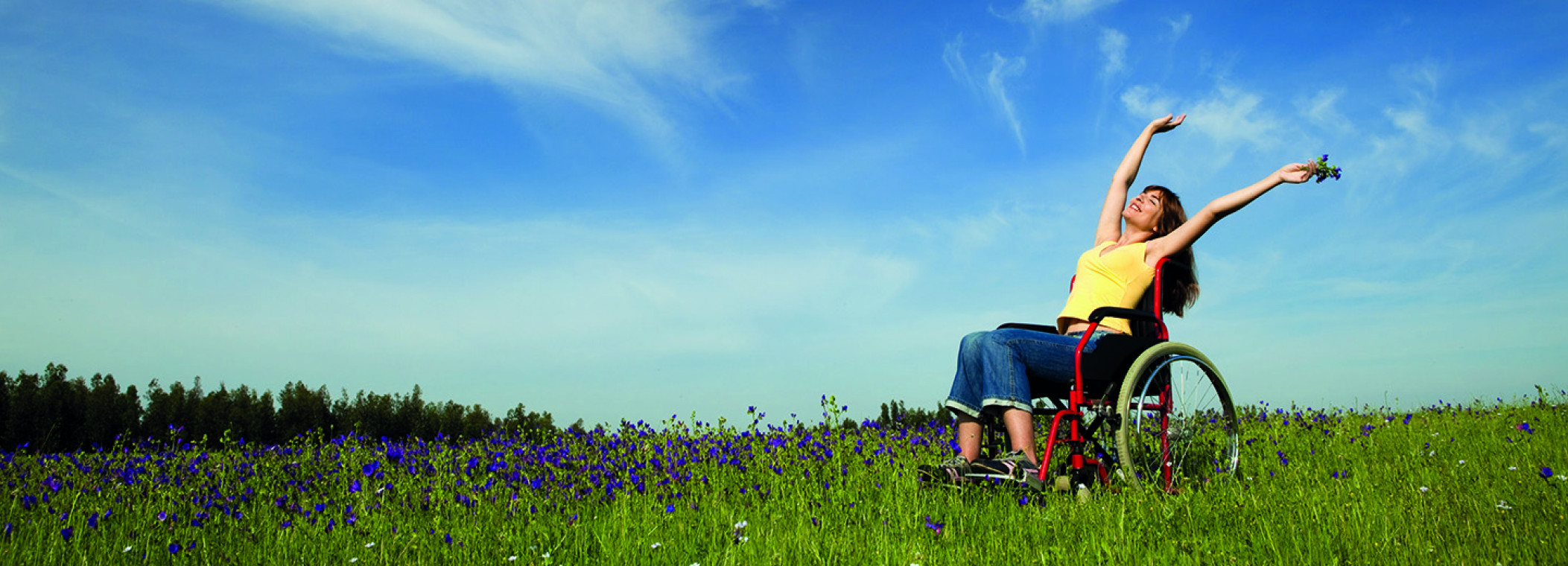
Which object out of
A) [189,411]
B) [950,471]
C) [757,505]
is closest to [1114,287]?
[950,471]

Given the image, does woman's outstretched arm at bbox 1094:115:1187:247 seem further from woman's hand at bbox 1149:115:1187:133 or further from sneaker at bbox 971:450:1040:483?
sneaker at bbox 971:450:1040:483

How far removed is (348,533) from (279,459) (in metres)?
2.83

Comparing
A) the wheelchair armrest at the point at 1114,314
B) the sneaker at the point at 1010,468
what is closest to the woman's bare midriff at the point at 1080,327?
the wheelchair armrest at the point at 1114,314

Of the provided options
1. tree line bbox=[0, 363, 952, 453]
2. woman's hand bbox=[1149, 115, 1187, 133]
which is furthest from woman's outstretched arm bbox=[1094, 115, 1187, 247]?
tree line bbox=[0, 363, 952, 453]

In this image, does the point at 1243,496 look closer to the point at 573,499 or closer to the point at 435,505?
the point at 573,499

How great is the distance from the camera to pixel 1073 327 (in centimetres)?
482

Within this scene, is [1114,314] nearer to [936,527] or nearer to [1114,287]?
[1114,287]

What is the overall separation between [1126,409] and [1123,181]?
206cm

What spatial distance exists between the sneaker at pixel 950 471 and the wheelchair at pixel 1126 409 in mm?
339

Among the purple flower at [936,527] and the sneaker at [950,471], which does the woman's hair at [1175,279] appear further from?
the purple flower at [936,527]

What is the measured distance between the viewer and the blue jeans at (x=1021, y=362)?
4.39m

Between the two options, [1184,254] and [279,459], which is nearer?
[1184,254]

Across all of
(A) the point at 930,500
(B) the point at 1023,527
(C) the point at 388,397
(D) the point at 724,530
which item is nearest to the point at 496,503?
(D) the point at 724,530

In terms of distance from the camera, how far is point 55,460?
690cm
